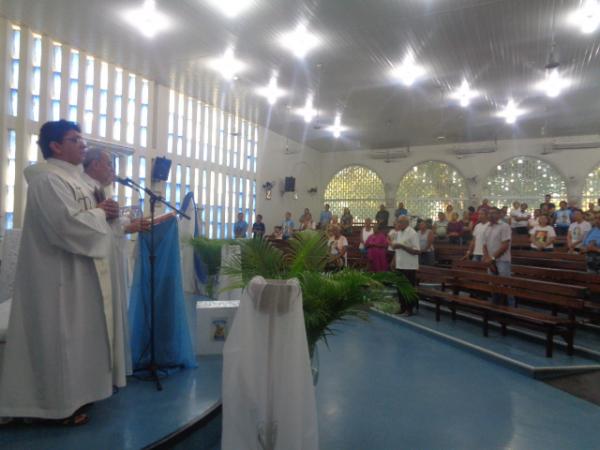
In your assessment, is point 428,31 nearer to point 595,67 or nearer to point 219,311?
point 595,67

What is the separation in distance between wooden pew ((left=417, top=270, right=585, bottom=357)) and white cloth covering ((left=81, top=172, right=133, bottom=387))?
3833 millimetres

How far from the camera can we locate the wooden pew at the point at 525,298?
429 centimetres

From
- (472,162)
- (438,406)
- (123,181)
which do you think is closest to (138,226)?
(123,181)

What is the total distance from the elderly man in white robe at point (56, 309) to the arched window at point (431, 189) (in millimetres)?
15292

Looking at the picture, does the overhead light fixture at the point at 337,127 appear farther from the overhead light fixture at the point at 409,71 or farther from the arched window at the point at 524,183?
the arched window at the point at 524,183

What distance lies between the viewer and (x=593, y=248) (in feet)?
20.6

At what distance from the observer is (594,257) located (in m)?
6.35

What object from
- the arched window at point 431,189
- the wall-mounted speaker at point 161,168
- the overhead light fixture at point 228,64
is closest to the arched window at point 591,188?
the arched window at point 431,189

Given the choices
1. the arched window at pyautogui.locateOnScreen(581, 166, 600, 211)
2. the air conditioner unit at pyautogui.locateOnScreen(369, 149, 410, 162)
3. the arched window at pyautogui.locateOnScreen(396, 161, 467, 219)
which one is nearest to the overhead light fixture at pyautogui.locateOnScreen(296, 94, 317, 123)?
the air conditioner unit at pyautogui.locateOnScreen(369, 149, 410, 162)

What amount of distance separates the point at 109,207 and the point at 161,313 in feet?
3.68

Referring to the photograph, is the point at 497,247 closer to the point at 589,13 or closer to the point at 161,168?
the point at 589,13

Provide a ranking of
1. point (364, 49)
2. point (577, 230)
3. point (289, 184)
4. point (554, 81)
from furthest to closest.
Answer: point (289, 184) < point (554, 81) < point (364, 49) < point (577, 230)

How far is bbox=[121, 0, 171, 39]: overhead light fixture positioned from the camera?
650 centimetres

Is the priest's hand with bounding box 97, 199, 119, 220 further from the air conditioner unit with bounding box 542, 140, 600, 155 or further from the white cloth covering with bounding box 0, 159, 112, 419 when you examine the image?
the air conditioner unit with bounding box 542, 140, 600, 155
